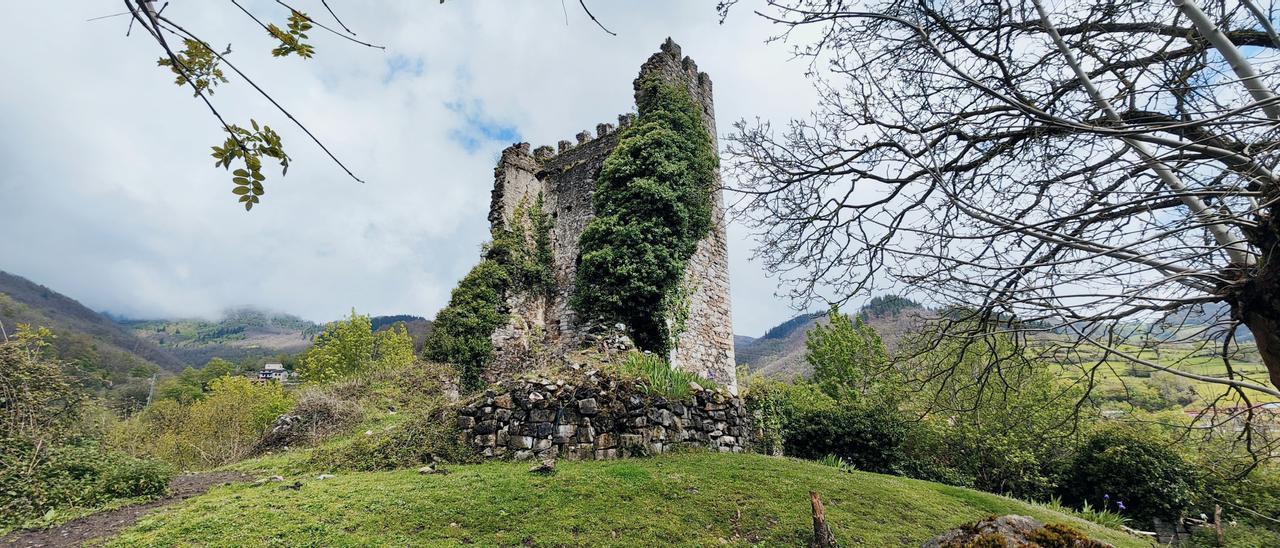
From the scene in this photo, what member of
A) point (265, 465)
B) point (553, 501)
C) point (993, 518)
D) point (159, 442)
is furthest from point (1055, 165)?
point (159, 442)

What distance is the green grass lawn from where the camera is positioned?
182 inches

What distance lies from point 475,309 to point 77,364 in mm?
7189

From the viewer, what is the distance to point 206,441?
13492mm

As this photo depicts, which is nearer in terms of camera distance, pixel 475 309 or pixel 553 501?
pixel 553 501

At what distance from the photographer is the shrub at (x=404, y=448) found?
7.41 metres

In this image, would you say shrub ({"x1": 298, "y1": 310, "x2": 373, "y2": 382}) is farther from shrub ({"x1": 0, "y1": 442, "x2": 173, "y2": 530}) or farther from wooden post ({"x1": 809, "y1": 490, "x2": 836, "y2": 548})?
wooden post ({"x1": 809, "y1": 490, "x2": 836, "y2": 548})

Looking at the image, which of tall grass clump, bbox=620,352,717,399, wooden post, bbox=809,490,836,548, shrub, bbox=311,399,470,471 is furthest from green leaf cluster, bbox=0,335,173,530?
wooden post, bbox=809,490,836,548

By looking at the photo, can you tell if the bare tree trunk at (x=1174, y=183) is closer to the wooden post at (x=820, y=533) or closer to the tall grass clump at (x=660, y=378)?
the wooden post at (x=820, y=533)

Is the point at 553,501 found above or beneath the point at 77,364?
beneath

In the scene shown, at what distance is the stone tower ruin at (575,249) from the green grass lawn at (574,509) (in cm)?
551

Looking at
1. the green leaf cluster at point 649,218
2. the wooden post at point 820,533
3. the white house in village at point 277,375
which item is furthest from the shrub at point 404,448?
the white house in village at point 277,375

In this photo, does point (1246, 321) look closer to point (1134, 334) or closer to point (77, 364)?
point (1134, 334)

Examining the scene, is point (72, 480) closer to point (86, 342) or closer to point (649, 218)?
point (649, 218)

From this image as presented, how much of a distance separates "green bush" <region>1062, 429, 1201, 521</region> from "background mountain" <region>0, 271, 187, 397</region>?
1871cm
